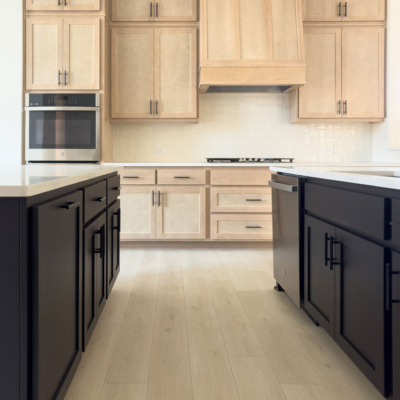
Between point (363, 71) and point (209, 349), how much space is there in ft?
11.8

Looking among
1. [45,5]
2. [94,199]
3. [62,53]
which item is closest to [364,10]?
[62,53]

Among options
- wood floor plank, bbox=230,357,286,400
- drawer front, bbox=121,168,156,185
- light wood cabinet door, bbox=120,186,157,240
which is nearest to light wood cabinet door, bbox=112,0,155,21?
drawer front, bbox=121,168,156,185

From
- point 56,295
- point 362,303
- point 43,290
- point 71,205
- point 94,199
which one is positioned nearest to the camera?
point 43,290

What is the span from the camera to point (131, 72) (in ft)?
13.8

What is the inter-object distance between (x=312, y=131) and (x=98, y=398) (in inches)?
155

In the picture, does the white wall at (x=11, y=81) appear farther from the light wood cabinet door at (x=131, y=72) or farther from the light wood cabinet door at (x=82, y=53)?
the light wood cabinet door at (x=131, y=72)

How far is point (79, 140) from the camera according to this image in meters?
4.01

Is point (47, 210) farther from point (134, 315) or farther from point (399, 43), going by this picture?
point (399, 43)

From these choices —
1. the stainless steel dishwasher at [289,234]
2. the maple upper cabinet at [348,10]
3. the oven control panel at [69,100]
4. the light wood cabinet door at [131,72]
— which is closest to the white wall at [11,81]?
the oven control panel at [69,100]

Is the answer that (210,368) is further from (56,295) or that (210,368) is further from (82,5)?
(82,5)

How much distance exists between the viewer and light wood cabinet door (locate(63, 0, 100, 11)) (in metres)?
3.87

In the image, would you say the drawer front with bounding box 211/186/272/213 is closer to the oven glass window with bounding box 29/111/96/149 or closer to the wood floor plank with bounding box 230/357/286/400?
the oven glass window with bounding box 29/111/96/149

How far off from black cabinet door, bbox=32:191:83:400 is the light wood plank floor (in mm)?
254

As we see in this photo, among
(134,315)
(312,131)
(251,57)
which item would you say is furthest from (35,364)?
(312,131)
